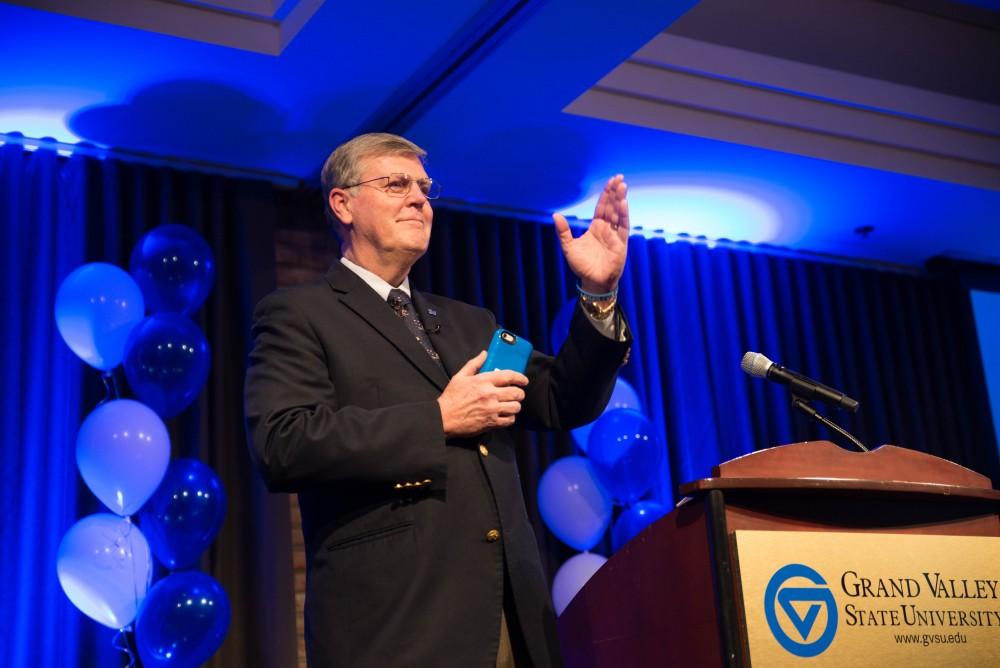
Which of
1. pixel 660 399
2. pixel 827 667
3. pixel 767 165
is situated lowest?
pixel 827 667

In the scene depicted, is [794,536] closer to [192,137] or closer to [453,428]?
[453,428]

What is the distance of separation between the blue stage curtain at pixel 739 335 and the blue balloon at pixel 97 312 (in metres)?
1.73

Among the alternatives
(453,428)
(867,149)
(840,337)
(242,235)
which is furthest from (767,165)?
(453,428)

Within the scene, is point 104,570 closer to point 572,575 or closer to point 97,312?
point 97,312

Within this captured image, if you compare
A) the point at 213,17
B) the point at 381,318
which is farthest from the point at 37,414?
the point at 381,318

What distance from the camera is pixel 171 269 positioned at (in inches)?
166

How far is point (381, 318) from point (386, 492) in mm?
363

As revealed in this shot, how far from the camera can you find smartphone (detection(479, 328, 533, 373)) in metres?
1.94

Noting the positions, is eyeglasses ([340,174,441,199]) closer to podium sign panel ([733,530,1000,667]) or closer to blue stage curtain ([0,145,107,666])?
podium sign panel ([733,530,1000,667])

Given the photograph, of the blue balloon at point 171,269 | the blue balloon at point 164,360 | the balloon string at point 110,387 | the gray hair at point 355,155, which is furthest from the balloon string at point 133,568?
the gray hair at point 355,155

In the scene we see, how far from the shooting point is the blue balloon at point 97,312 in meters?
4.06

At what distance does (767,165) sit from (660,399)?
1.34m

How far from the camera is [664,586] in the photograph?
1.81 meters

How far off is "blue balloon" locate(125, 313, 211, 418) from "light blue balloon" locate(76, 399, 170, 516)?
4.5 inches
